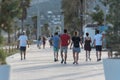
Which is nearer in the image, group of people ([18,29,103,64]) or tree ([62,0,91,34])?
group of people ([18,29,103,64])

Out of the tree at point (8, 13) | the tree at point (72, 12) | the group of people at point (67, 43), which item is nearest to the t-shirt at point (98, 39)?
the group of people at point (67, 43)

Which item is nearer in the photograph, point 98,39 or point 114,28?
point 114,28

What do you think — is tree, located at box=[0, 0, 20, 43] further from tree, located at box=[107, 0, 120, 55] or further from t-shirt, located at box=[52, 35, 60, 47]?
t-shirt, located at box=[52, 35, 60, 47]

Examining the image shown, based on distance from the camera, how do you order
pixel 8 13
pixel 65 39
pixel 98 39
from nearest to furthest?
pixel 8 13 < pixel 65 39 < pixel 98 39

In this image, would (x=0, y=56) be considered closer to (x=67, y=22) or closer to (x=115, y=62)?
(x=115, y=62)

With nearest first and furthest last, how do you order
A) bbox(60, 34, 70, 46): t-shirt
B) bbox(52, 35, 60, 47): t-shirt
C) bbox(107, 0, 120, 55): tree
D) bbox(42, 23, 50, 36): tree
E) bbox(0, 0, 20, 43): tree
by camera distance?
bbox(0, 0, 20, 43): tree < bbox(107, 0, 120, 55): tree < bbox(60, 34, 70, 46): t-shirt < bbox(52, 35, 60, 47): t-shirt < bbox(42, 23, 50, 36): tree

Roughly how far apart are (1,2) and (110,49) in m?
3.34

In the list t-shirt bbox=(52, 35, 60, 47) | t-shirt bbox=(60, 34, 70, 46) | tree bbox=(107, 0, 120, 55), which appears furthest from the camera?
t-shirt bbox=(52, 35, 60, 47)

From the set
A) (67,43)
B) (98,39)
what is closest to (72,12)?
(98,39)

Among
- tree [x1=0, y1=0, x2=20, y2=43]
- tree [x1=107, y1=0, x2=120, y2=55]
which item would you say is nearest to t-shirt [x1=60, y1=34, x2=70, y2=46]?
tree [x1=107, y1=0, x2=120, y2=55]

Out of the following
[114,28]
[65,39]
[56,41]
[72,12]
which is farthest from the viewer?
[72,12]

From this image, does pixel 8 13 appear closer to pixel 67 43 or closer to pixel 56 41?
pixel 67 43

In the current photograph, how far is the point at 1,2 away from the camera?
35.4ft

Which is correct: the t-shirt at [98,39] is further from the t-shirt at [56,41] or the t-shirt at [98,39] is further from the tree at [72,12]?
the tree at [72,12]
